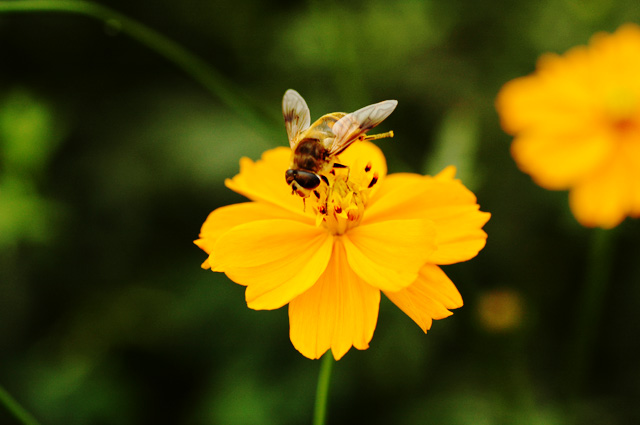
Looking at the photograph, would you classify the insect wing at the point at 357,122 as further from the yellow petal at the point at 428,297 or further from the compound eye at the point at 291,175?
the yellow petal at the point at 428,297

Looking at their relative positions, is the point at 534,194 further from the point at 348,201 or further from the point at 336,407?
the point at 348,201

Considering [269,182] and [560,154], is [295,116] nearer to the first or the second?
[269,182]

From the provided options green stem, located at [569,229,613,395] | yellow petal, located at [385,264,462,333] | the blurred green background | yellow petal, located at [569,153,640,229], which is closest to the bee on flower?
yellow petal, located at [385,264,462,333]

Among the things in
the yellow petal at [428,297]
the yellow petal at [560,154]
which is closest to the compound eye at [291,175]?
the yellow petal at [428,297]

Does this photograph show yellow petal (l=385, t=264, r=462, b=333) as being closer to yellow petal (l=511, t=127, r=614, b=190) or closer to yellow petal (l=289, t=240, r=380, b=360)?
yellow petal (l=289, t=240, r=380, b=360)

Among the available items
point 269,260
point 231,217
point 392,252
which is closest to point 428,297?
point 392,252

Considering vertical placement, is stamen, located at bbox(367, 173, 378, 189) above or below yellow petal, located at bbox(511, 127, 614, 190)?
below

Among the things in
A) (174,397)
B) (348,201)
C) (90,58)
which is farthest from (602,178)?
(90,58)
